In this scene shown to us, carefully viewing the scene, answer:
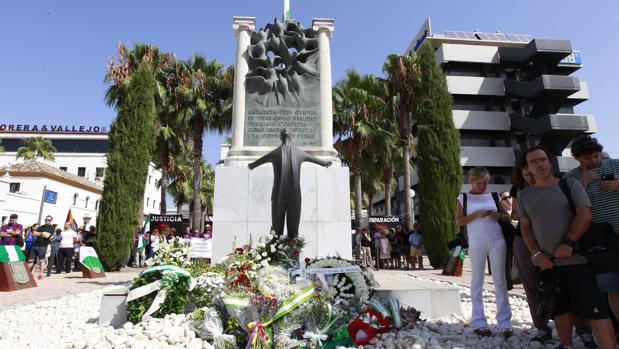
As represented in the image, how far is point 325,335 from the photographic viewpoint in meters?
3.28

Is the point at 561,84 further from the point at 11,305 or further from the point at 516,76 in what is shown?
the point at 11,305

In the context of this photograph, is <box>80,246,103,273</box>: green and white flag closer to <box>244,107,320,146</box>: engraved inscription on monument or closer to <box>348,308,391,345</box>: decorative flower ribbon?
<box>244,107,320,146</box>: engraved inscription on monument

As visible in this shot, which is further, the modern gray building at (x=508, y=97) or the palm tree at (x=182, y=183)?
the modern gray building at (x=508, y=97)

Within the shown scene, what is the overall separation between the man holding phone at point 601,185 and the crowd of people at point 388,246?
35.2 feet

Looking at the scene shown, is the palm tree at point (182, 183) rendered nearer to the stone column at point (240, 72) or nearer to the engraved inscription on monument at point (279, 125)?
the stone column at point (240, 72)

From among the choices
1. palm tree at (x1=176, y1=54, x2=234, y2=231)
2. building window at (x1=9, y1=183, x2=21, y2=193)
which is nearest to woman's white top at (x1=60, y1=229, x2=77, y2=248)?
palm tree at (x1=176, y1=54, x2=234, y2=231)

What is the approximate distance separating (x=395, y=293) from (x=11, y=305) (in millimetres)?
6186

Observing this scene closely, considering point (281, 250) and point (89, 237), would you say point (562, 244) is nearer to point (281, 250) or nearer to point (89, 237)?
point (281, 250)

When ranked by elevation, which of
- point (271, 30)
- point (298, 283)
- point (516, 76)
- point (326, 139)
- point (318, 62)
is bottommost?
point (298, 283)

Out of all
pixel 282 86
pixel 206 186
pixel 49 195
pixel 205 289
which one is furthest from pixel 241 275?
pixel 206 186

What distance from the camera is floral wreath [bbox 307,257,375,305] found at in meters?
3.91

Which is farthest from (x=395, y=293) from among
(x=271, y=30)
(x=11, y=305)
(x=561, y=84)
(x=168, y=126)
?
(x=561, y=84)

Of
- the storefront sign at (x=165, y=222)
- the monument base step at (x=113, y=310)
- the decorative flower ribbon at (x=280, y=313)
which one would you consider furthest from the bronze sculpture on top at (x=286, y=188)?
the storefront sign at (x=165, y=222)

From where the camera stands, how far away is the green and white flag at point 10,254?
8.41 m
